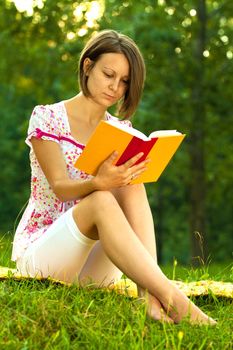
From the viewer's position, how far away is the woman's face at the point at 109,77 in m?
3.82

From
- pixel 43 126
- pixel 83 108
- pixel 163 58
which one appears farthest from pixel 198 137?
pixel 43 126

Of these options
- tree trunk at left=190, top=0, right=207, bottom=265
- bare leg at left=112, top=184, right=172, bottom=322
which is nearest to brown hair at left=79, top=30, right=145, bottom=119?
bare leg at left=112, top=184, right=172, bottom=322

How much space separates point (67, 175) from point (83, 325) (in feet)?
2.76

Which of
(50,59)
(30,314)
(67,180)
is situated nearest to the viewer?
(30,314)

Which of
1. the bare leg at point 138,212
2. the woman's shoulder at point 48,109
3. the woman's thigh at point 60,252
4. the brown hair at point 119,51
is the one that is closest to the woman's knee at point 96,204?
the woman's thigh at point 60,252

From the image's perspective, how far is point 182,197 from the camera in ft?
69.5

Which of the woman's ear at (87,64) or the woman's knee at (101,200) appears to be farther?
the woman's ear at (87,64)

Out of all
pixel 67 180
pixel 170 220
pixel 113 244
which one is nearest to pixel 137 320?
pixel 113 244

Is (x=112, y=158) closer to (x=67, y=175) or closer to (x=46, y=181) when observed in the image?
(x=67, y=175)

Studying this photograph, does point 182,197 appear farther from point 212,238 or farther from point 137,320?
point 137,320

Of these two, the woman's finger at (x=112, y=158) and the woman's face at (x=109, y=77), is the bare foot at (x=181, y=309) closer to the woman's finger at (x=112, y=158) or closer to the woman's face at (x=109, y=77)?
the woman's finger at (x=112, y=158)

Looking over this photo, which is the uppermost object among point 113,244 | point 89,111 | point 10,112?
point 89,111

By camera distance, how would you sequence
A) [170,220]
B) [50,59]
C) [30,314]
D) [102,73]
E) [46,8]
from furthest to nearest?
[170,220] → [50,59] → [46,8] → [102,73] → [30,314]

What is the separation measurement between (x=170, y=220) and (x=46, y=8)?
45.4ft
